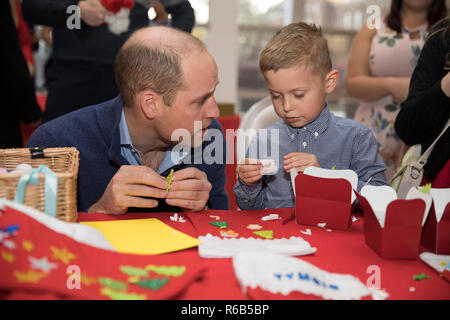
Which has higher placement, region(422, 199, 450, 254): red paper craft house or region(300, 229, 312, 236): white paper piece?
region(422, 199, 450, 254): red paper craft house

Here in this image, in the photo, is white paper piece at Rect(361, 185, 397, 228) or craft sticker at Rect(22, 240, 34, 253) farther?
white paper piece at Rect(361, 185, 397, 228)

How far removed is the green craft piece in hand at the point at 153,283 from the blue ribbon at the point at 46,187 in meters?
0.30

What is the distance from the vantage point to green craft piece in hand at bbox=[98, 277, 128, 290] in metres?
0.73

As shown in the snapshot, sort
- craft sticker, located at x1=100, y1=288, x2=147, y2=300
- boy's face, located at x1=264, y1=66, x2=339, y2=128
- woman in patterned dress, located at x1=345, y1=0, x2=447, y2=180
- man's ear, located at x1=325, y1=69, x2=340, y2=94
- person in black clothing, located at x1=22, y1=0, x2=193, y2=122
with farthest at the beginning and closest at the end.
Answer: woman in patterned dress, located at x1=345, y1=0, x2=447, y2=180 < person in black clothing, located at x1=22, y1=0, x2=193, y2=122 < man's ear, located at x1=325, y1=69, x2=340, y2=94 < boy's face, located at x1=264, y1=66, x2=339, y2=128 < craft sticker, located at x1=100, y1=288, x2=147, y2=300

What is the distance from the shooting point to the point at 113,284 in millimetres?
739

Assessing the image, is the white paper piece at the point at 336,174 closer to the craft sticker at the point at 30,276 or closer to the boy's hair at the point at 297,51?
the boy's hair at the point at 297,51

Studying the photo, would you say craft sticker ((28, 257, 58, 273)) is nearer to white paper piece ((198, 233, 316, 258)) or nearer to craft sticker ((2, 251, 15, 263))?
craft sticker ((2, 251, 15, 263))

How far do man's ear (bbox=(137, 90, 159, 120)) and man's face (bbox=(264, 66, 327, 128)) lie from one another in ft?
1.23

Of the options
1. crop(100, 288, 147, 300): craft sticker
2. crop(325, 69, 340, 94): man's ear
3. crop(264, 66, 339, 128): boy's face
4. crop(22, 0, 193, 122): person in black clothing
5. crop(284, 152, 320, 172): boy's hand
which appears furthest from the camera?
crop(22, 0, 193, 122): person in black clothing

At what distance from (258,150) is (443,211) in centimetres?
76

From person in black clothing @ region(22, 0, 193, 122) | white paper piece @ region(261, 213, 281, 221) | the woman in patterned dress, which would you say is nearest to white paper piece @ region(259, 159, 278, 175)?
white paper piece @ region(261, 213, 281, 221)

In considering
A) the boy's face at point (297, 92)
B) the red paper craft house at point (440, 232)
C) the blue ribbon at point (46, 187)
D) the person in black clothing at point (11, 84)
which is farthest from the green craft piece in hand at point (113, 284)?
the person in black clothing at point (11, 84)

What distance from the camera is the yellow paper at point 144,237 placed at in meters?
0.93
